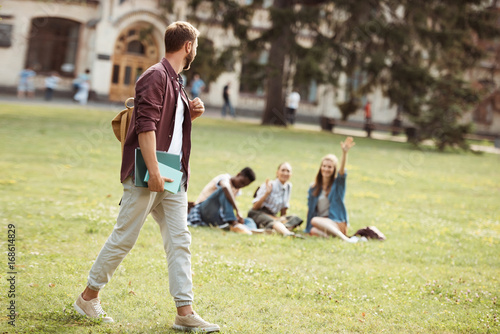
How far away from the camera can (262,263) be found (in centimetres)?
711

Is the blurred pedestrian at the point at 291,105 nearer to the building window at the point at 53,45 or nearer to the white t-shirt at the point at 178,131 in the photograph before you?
the building window at the point at 53,45

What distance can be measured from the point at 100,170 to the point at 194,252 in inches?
260

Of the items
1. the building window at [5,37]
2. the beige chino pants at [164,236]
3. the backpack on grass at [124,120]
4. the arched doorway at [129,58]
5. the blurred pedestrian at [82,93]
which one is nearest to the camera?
the beige chino pants at [164,236]

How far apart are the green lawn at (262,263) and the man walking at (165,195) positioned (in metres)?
0.33

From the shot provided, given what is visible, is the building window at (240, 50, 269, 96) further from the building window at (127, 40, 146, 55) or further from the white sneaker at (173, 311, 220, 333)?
the white sneaker at (173, 311, 220, 333)

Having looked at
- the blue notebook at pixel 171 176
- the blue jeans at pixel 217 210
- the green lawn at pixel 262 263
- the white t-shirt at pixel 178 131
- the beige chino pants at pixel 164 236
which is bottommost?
the green lawn at pixel 262 263

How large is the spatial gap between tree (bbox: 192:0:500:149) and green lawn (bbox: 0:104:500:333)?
12611 mm

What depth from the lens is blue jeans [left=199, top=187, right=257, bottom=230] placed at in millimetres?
8867

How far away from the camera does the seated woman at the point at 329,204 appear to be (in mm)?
8859

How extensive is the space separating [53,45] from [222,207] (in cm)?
3187

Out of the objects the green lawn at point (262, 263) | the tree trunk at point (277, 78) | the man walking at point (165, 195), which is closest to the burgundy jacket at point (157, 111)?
the man walking at point (165, 195)

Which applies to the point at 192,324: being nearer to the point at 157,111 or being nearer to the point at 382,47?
the point at 157,111

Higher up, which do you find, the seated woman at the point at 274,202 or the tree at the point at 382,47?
the tree at the point at 382,47

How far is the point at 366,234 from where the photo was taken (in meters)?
9.14
